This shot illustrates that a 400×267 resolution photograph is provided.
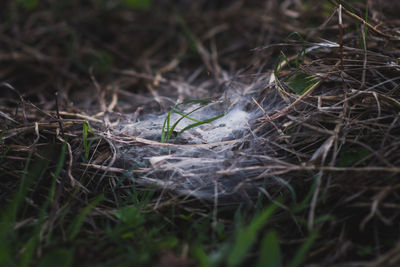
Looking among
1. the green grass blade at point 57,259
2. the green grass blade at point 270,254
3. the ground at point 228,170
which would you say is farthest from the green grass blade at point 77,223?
the green grass blade at point 270,254

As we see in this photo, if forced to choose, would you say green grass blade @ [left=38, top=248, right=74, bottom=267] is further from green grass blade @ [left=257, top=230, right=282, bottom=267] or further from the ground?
green grass blade @ [left=257, top=230, right=282, bottom=267]

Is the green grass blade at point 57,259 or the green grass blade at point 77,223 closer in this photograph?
the green grass blade at point 57,259

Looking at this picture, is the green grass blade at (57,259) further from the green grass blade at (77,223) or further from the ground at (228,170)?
the green grass blade at (77,223)

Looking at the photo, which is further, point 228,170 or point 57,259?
point 228,170

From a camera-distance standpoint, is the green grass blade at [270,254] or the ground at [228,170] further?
the ground at [228,170]

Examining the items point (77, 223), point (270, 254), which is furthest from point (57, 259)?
point (270, 254)

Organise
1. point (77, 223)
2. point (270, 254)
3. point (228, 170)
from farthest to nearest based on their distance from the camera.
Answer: point (228, 170)
point (77, 223)
point (270, 254)

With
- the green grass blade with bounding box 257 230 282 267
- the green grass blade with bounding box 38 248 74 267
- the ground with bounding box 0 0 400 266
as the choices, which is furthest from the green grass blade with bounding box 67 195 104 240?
the green grass blade with bounding box 257 230 282 267

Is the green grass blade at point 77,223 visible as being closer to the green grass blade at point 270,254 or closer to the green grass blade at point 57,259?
the green grass blade at point 57,259

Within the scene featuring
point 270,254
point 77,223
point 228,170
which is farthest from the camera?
point 228,170

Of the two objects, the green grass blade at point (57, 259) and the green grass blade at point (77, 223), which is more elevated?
Result: the green grass blade at point (57, 259)

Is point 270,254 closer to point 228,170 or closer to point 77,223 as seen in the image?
point 228,170

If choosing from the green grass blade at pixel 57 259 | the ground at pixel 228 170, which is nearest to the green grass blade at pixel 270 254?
the ground at pixel 228 170
